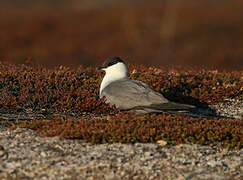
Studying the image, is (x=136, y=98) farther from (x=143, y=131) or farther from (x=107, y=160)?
(x=107, y=160)

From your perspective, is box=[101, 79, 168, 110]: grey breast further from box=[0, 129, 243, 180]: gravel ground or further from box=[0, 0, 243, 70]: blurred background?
box=[0, 0, 243, 70]: blurred background

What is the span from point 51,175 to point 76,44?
21.5 meters

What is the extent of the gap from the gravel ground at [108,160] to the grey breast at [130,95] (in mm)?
1660

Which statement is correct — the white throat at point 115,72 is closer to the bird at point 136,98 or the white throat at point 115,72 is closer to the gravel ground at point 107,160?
the bird at point 136,98

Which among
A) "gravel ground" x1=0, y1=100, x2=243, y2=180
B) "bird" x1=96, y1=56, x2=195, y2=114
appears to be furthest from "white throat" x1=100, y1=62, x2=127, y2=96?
"gravel ground" x1=0, y1=100, x2=243, y2=180

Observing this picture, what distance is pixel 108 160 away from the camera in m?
5.70

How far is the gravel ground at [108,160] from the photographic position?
17.7 feet

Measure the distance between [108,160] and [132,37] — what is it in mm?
20698

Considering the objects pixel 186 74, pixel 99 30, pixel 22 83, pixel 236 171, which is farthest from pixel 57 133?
pixel 99 30

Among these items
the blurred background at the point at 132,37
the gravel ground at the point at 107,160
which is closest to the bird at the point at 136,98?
the gravel ground at the point at 107,160

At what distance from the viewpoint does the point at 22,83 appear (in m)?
9.47

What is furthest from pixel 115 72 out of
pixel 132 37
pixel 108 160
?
pixel 132 37

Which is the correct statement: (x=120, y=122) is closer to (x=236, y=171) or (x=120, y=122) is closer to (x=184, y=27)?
(x=236, y=171)

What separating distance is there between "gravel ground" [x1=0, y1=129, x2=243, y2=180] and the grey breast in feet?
5.45
